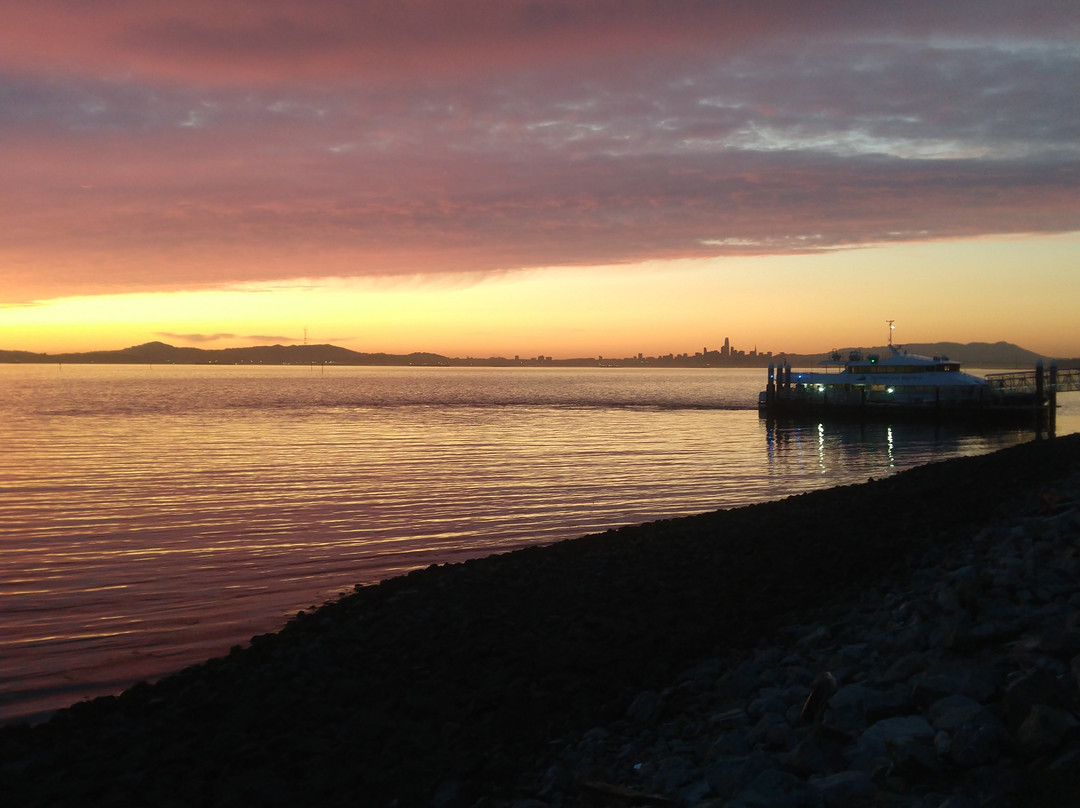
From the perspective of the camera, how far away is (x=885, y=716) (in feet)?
18.3

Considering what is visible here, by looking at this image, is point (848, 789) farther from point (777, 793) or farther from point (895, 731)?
point (895, 731)

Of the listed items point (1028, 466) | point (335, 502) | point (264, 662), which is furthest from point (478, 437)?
point (264, 662)

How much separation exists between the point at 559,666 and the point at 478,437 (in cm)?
4066

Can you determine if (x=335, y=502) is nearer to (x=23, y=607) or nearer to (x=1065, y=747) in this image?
(x=23, y=607)

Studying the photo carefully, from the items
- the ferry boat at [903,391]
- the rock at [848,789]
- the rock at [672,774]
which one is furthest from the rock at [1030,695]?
the ferry boat at [903,391]

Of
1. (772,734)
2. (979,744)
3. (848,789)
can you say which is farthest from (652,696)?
(979,744)

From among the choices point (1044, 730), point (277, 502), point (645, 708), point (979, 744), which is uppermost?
point (1044, 730)

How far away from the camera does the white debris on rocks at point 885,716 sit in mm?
4641

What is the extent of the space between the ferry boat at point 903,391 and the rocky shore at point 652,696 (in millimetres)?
52093

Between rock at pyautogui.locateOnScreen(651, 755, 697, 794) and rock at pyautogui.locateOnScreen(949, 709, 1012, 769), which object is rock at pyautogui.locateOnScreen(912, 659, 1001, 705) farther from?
rock at pyautogui.locateOnScreen(651, 755, 697, 794)

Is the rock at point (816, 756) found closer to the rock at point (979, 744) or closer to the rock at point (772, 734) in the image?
the rock at point (772, 734)

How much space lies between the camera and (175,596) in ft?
47.5

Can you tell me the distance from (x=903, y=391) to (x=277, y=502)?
55.1m

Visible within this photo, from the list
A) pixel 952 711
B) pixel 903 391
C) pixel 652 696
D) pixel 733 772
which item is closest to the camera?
pixel 952 711
